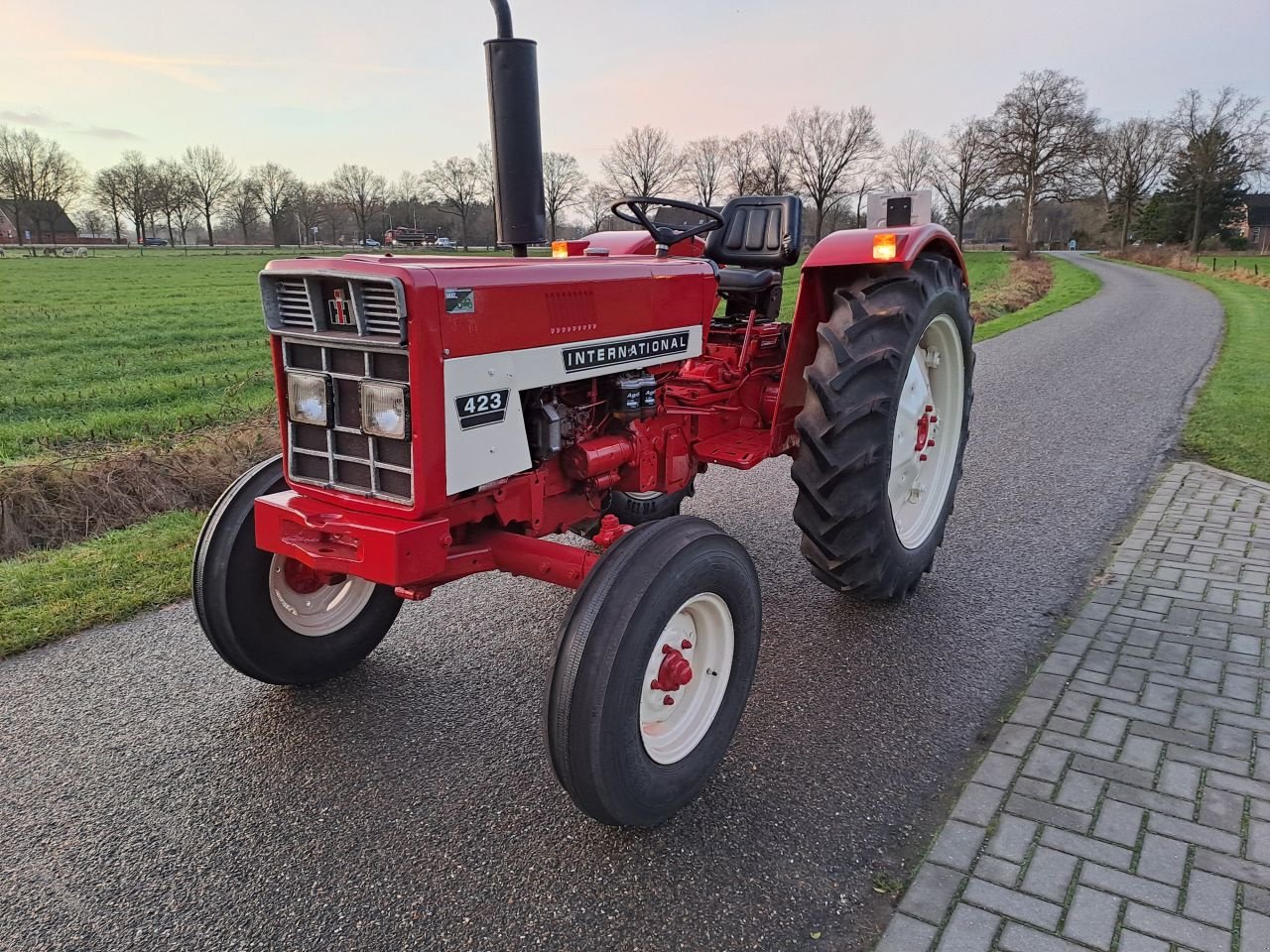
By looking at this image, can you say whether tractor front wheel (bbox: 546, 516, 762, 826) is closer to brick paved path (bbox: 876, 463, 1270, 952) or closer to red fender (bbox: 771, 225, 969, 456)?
brick paved path (bbox: 876, 463, 1270, 952)

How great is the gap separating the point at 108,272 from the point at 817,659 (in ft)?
109

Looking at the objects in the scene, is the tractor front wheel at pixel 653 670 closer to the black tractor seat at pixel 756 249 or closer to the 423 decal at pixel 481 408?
the 423 decal at pixel 481 408

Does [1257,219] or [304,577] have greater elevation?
[1257,219]

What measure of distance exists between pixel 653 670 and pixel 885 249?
186 centimetres

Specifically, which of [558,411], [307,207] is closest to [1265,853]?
[558,411]

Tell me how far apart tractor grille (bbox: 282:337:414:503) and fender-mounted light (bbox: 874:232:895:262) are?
189 cm

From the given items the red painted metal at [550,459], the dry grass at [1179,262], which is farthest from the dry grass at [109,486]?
the dry grass at [1179,262]

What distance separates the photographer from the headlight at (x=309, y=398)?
238 centimetres

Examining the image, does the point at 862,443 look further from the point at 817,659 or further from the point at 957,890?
the point at 957,890

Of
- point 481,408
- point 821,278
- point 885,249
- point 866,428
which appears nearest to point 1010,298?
point 821,278

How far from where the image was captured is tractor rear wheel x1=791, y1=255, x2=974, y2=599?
10.2ft

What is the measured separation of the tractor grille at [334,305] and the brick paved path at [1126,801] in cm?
187

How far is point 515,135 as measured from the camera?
3.13m

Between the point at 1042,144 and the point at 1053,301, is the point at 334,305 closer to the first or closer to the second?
the point at 1053,301
